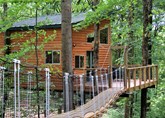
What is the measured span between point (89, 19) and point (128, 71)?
9.07 feet

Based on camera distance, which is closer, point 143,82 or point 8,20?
point 8,20

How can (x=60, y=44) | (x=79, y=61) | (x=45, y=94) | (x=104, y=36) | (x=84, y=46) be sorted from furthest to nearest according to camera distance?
(x=104, y=36) < (x=84, y=46) < (x=79, y=61) < (x=60, y=44) < (x=45, y=94)

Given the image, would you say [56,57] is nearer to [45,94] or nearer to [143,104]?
[143,104]

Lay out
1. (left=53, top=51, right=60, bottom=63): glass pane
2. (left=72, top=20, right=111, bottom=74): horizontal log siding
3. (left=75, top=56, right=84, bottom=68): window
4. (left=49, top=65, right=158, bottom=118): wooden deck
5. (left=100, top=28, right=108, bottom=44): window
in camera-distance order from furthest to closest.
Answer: (left=100, top=28, right=108, bottom=44): window < (left=75, top=56, right=84, bottom=68): window < (left=72, top=20, right=111, bottom=74): horizontal log siding < (left=53, top=51, right=60, bottom=63): glass pane < (left=49, top=65, right=158, bottom=118): wooden deck

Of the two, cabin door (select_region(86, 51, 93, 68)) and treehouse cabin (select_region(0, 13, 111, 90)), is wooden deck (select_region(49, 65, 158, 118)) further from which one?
cabin door (select_region(86, 51, 93, 68))

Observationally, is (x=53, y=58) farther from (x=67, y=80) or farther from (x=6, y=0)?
(x=67, y=80)

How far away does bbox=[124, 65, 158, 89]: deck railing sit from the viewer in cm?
932

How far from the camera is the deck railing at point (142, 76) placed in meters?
9.32

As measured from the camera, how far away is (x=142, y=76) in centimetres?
1055

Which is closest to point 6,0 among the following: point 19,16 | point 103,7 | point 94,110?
point 19,16

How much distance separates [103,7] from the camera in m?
10.4

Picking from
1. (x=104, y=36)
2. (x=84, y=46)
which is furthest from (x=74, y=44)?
(x=104, y=36)

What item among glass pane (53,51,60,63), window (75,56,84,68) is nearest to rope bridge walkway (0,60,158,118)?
glass pane (53,51,60,63)

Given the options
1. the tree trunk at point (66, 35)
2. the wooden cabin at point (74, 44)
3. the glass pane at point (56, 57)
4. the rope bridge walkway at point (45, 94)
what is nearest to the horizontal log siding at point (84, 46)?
the wooden cabin at point (74, 44)
